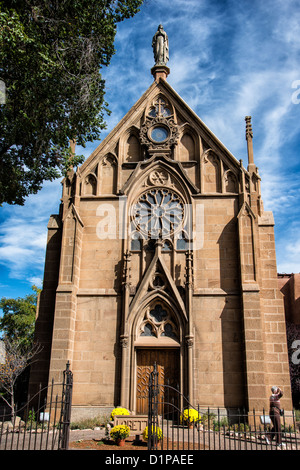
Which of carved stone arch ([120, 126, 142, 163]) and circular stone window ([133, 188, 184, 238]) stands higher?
carved stone arch ([120, 126, 142, 163])

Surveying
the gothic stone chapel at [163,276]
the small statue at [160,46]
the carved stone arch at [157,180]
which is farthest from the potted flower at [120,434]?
the small statue at [160,46]

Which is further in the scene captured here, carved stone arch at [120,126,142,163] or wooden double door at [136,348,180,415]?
carved stone arch at [120,126,142,163]

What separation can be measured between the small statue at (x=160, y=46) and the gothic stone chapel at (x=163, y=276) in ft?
10.8

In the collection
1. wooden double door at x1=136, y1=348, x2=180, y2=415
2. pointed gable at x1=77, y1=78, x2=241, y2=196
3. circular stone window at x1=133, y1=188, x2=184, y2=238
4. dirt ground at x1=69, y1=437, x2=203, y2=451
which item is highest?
pointed gable at x1=77, y1=78, x2=241, y2=196

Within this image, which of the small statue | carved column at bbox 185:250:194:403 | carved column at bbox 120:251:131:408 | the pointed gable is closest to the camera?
carved column at bbox 185:250:194:403

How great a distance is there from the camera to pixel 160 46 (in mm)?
23594

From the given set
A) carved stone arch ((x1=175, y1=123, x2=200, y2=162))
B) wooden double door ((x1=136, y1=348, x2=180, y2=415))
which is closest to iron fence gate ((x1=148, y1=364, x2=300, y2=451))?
wooden double door ((x1=136, y1=348, x2=180, y2=415))

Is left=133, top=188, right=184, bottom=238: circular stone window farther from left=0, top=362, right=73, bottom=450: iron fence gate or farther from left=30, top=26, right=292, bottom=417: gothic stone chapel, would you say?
left=0, top=362, right=73, bottom=450: iron fence gate

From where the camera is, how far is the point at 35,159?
15.2m

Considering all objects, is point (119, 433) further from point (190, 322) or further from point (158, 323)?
point (158, 323)

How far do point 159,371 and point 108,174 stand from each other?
8890 mm

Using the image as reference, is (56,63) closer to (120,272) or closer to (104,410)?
(120,272)

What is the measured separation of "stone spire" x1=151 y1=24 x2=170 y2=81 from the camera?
72.9 feet

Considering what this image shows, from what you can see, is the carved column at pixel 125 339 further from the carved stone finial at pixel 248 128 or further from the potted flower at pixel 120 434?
the carved stone finial at pixel 248 128
